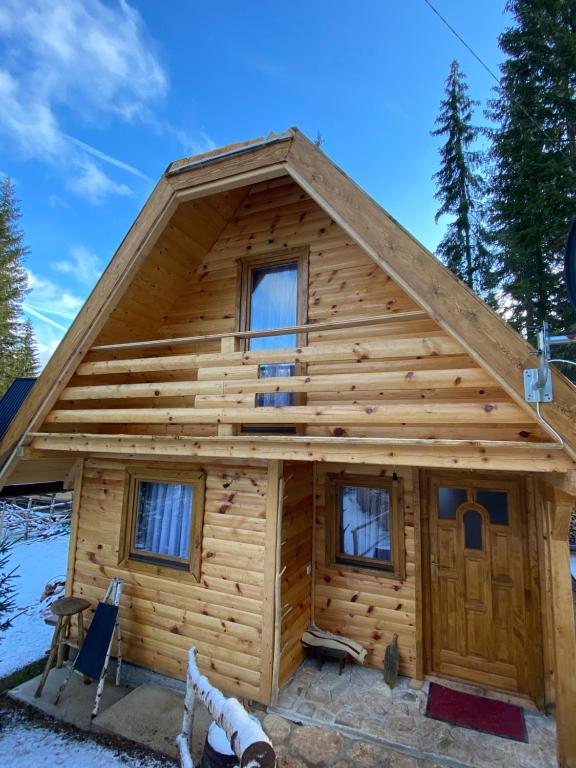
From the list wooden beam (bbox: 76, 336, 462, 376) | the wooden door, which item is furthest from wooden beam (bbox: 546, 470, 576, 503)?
the wooden door

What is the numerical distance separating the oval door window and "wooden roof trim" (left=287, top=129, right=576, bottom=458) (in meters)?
2.37

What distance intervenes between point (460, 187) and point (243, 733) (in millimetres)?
17426

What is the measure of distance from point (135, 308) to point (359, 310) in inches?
119

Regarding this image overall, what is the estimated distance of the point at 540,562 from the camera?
426 cm

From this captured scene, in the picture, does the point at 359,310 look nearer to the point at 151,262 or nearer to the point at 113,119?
the point at 151,262

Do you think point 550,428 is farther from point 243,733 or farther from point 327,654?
point 327,654

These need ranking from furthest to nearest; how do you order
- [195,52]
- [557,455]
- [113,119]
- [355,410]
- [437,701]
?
[113,119] → [195,52] → [437,701] → [355,410] → [557,455]

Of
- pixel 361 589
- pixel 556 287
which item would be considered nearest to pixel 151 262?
pixel 361 589

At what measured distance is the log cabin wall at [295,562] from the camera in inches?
176

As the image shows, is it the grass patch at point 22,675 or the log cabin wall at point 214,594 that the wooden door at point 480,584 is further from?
the grass patch at point 22,675

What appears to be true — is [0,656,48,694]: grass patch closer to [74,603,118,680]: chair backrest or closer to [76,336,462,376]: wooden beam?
[74,603,118,680]: chair backrest

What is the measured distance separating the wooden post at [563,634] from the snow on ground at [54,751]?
3388 millimetres

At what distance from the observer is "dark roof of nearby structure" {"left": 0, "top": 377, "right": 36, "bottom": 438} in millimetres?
5360

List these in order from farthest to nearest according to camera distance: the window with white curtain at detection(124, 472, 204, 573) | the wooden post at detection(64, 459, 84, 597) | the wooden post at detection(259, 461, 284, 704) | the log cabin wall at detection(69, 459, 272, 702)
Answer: the wooden post at detection(64, 459, 84, 597), the window with white curtain at detection(124, 472, 204, 573), the log cabin wall at detection(69, 459, 272, 702), the wooden post at detection(259, 461, 284, 704)
